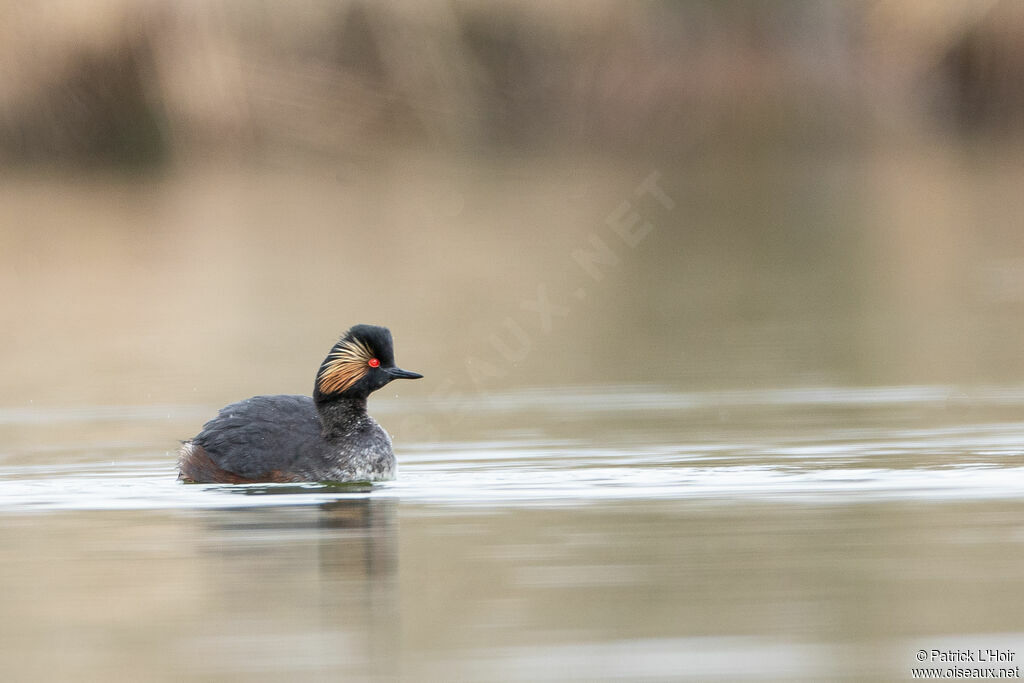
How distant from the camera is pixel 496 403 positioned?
1134cm

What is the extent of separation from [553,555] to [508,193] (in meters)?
21.2

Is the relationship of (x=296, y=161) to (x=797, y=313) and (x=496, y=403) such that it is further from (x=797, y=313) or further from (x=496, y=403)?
(x=496, y=403)

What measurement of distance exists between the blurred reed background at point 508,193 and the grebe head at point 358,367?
2.35 meters

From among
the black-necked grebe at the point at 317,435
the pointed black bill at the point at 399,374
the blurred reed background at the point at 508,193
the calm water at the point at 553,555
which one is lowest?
the calm water at the point at 553,555

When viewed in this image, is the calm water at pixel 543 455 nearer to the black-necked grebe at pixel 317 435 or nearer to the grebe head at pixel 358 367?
the black-necked grebe at pixel 317 435

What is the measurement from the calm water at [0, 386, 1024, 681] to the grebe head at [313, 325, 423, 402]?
1.55 feet

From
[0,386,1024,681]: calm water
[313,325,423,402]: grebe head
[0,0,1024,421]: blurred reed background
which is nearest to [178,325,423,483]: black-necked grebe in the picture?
[313,325,423,402]: grebe head

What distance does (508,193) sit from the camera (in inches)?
1099

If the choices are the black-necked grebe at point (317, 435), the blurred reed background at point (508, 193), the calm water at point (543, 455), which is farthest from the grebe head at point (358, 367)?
the blurred reed background at point (508, 193)

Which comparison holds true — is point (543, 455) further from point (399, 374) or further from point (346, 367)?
point (346, 367)

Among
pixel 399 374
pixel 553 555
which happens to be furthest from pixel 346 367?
pixel 553 555

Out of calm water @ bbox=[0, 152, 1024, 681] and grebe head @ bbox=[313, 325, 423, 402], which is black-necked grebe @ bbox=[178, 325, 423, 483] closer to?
grebe head @ bbox=[313, 325, 423, 402]

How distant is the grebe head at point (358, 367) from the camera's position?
30.9 feet

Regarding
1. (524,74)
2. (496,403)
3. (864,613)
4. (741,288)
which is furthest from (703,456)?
(524,74)
